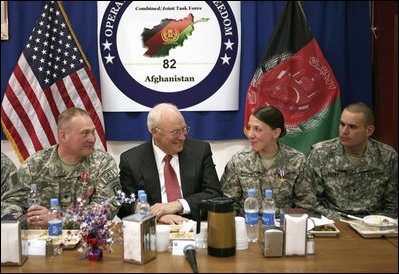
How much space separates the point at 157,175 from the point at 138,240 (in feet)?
Answer: 3.50

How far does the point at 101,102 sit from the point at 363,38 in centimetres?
224

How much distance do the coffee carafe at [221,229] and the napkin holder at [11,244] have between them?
2.41 feet

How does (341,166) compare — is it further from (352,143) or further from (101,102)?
(101,102)

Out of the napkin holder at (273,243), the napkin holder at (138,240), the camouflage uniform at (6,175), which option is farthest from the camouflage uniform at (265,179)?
the camouflage uniform at (6,175)

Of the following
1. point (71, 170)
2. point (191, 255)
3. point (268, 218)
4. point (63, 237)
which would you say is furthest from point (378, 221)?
point (71, 170)

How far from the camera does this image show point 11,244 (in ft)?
5.54

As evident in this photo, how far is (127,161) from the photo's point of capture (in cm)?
276

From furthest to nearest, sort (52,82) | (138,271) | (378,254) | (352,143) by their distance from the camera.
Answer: (52,82) → (352,143) → (378,254) → (138,271)

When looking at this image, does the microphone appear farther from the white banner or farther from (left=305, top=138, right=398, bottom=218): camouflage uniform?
the white banner

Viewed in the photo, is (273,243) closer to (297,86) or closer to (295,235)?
(295,235)

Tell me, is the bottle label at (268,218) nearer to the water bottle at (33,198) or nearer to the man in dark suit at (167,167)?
the man in dark suit at (167,167)

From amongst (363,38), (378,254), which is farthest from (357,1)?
(378,254)

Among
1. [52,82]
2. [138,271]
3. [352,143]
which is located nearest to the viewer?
[138,271]

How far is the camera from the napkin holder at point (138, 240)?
1.69m
